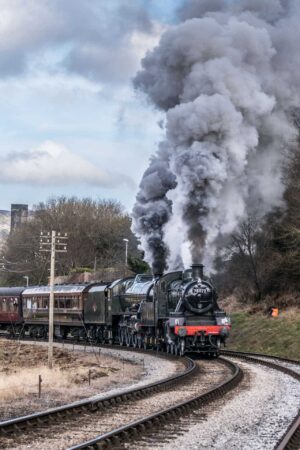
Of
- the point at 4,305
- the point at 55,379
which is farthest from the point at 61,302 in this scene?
the point at 55,379

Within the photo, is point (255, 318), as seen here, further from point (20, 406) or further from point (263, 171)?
point (20, 406)

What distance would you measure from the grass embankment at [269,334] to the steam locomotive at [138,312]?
4295 millimetres

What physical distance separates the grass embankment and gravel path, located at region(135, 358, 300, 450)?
11936 millimetres

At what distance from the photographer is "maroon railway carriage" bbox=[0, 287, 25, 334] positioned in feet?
161

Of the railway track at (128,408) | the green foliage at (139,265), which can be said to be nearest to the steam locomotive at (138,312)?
the railway track at (128,408)

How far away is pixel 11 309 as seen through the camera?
1977 inches

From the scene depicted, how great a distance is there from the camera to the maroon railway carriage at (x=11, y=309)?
49031 millimetres

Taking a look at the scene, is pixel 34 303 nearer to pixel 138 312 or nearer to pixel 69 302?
pixel 69 302

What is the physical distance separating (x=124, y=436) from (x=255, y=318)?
93.4 feet

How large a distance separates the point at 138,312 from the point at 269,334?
727 cm

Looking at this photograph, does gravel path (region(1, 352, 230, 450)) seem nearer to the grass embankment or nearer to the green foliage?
the grass embankment

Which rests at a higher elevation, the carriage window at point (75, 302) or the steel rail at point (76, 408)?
the carriage window at point (75, 302)

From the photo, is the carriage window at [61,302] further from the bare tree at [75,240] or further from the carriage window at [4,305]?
the bare tree at [75,240]

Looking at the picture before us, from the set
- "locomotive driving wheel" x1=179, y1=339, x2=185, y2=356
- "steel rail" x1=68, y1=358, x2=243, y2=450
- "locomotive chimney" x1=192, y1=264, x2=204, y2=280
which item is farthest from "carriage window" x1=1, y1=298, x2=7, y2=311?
"steel rail" x1=68, y1=358, x2=243, y2=450
